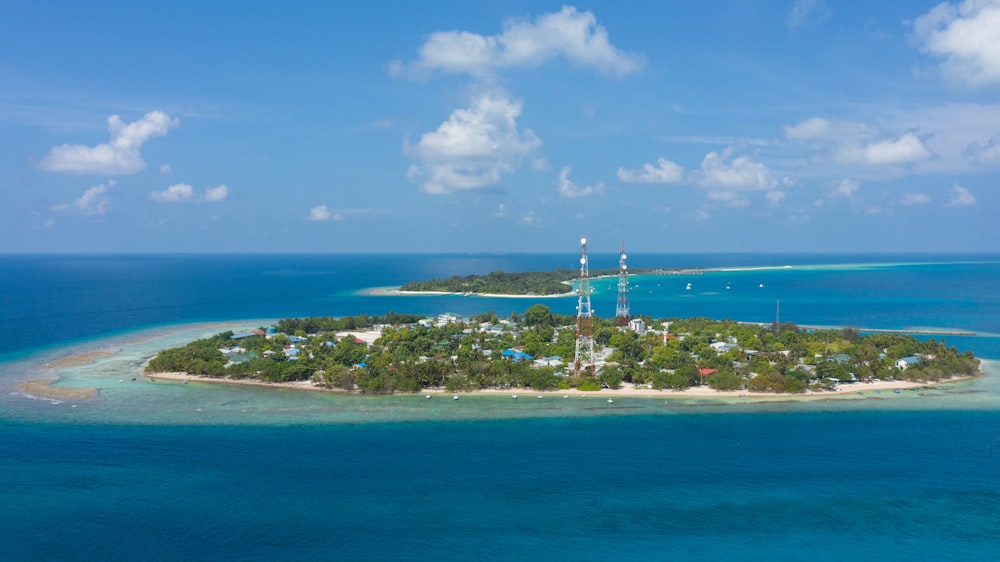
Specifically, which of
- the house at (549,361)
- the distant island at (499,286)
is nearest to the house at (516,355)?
the house at (549,361)

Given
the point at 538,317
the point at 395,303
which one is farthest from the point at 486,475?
the point at 395,303

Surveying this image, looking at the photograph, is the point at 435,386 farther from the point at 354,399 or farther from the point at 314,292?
the point at 314,292

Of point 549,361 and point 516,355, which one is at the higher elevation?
point 516,355

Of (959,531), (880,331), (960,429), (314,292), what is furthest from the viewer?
(314,292)

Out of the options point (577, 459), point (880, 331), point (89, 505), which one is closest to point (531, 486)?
point (577, 459)

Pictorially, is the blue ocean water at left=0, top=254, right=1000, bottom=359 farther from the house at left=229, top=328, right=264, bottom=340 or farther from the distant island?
the house at left=229, top=328, right=264, bottom=340

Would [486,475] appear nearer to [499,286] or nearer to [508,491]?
[508,491]
